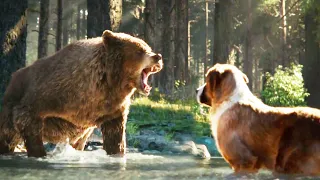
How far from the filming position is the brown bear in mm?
9914

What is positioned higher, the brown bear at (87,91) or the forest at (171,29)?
the forest at (171,29)

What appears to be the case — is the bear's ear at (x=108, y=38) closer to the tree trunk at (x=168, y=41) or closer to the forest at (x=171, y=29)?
the forest at (x=171, y=29)

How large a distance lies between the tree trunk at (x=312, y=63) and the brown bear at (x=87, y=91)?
2063 centimetres

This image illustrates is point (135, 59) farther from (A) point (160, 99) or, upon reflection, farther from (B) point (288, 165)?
(A) point (160, 99)

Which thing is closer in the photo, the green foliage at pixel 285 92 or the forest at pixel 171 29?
the forest at pixel 171 29

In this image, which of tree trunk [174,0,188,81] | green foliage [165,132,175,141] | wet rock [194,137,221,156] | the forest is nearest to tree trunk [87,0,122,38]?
the forest

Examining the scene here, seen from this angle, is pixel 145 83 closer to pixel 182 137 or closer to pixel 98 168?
pixel 98 168

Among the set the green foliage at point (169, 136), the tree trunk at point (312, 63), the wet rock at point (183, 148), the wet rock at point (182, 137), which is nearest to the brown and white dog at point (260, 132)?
the wet rock at point (183, 148)

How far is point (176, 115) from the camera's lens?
18.3 m

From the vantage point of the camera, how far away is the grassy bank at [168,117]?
15695 millimetres

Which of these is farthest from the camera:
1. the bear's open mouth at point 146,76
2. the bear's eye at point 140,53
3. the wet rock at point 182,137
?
the wet rock at point 182,137

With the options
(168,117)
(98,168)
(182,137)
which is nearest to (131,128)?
(182,137)

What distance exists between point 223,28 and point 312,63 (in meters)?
6.69

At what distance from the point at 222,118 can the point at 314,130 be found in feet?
3.68
